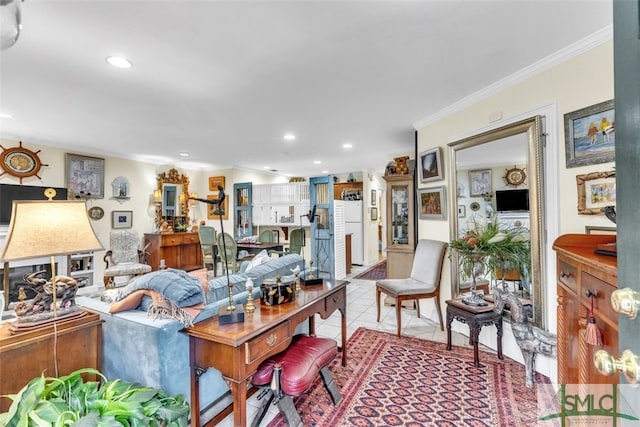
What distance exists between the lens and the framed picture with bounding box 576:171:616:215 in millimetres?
1780

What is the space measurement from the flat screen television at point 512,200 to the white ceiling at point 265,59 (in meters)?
0.98

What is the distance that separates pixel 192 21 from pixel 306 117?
1.85 m

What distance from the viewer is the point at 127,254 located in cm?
538

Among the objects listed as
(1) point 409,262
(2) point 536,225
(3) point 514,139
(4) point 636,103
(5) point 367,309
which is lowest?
(5) point 367,309

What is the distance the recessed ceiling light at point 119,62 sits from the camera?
2.08 metres

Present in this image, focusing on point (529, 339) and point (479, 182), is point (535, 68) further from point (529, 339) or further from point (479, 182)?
point (529, 339)

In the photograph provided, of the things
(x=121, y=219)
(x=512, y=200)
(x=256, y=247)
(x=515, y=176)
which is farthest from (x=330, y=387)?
(x=121, y=219)

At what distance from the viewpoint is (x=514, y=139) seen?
8.05 ft

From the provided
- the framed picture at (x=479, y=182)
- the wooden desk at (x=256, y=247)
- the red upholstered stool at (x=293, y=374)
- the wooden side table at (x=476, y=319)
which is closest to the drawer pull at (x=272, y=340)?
the red upholstered stool at (x=293, y=374)

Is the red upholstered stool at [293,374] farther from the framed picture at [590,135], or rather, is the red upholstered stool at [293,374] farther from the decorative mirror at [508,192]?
the framed picture at [590,135]

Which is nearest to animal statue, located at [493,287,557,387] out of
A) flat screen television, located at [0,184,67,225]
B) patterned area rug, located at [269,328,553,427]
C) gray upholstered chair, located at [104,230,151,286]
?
patterned area rug, located at [269,328,553,427]

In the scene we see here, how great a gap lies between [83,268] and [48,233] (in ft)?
15.2

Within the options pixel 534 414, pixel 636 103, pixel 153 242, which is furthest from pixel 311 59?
pixel 153 242

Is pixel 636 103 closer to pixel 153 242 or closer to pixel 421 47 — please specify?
pixel 421 47
